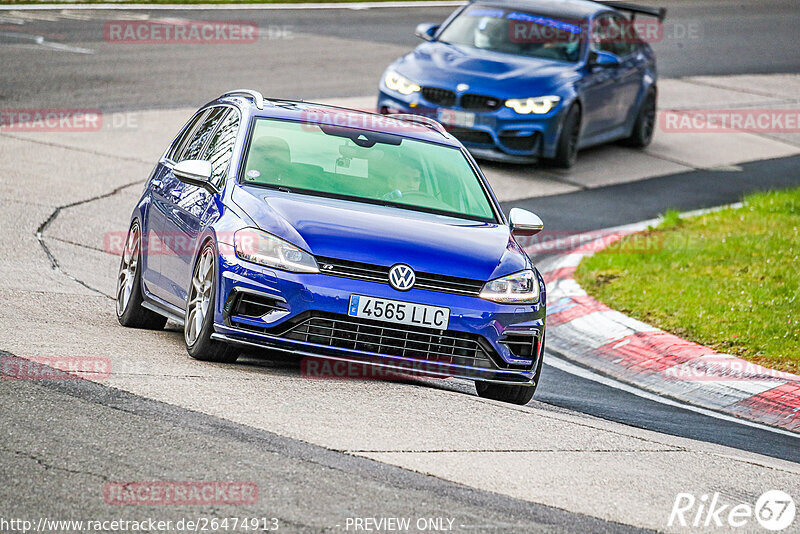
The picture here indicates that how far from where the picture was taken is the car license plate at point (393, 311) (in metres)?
7.19

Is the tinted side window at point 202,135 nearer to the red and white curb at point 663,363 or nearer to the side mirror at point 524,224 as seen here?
the side mirror at point 524,224

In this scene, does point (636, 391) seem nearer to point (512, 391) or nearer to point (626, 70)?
point (512, 391)

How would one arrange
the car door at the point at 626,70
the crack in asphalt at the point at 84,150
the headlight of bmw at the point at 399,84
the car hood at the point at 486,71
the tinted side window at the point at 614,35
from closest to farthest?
the crack in asphalt at the point at 84,150
the car hood at the point at 486,71
the headlight of bmw at the point at 399,84
the tinted side window at the point at 614,35
the car door at the point at 626,70

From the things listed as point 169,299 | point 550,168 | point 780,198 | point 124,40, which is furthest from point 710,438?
point 124,40

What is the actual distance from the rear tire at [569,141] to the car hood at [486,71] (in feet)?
1.40

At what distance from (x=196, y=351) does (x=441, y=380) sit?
188 centimetres

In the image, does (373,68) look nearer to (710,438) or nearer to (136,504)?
(710,438)

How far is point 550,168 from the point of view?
56.6 feet

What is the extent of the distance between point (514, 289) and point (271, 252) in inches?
54.9

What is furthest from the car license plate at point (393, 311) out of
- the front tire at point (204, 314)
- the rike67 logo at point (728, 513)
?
the rike67 logo at point (728, 513)

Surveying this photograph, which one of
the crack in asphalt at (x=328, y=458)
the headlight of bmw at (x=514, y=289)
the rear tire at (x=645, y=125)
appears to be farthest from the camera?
the rear tire at (x=645, y=125)

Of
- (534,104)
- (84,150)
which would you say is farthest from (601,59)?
(84,150)

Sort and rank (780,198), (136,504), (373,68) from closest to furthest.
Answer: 1. (136,504)
2. (780,198)
3. (373,68)

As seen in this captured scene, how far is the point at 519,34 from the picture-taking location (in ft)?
57.4
